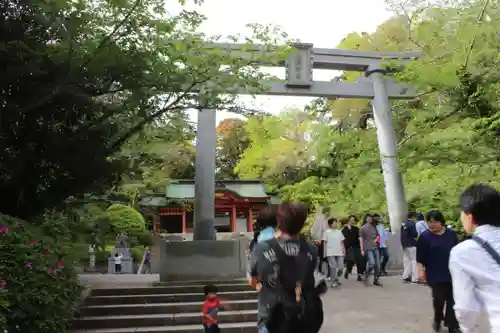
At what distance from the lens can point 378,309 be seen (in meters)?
7.13

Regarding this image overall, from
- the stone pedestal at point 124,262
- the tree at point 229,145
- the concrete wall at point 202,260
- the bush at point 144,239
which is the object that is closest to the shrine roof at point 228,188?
the bush at point 144,239

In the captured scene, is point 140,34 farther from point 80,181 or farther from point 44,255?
point 44,255

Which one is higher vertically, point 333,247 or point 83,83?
point 83,83

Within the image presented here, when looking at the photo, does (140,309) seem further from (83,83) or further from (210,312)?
(83,83)

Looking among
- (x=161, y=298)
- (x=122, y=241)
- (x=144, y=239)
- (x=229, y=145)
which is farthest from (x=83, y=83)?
(x=229, y=145)

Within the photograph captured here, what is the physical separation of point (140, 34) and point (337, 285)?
6.15 metres

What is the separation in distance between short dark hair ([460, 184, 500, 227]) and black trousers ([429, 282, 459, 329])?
3065mm

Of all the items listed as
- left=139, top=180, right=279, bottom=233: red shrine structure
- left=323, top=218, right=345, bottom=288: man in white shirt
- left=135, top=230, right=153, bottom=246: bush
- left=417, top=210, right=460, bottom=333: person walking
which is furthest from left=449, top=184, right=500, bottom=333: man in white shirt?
left=139, top=180, right=279, bottom=233: red shrine structure

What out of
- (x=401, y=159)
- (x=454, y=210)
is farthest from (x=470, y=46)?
(x=454, y=210)

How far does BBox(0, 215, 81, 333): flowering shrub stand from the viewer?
455 centimetres

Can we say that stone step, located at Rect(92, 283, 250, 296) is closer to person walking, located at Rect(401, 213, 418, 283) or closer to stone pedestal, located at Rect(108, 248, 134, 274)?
person walking, located at Rect(401, 213, 418, 283)

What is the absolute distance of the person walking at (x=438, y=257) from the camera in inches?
198

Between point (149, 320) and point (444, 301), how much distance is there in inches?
170

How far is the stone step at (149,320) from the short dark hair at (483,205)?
5.39 metres
